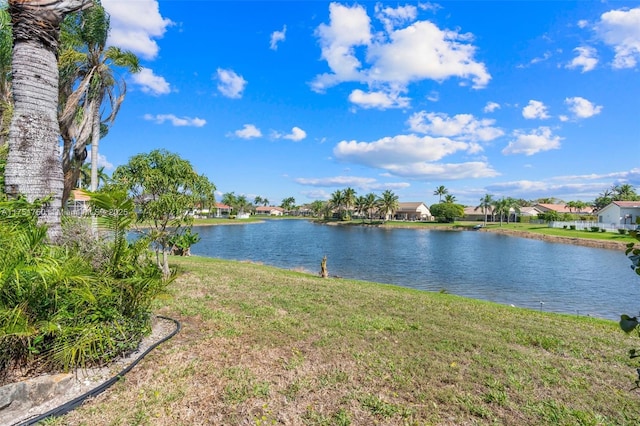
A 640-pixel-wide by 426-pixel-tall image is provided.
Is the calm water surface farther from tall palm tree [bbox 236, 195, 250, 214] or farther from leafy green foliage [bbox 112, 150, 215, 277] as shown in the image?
tall palm tree [bbox 236, 195, 250, 214]

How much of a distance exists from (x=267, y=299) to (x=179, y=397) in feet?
13.9

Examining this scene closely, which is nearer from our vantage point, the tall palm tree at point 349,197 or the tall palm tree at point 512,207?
the tall palm tree at point 512,207

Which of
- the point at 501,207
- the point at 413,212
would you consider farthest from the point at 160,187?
the point at 413,212

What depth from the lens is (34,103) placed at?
4648mm

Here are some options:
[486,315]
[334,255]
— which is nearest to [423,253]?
[334,255]

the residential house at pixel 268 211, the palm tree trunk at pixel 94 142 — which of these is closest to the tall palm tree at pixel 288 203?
the residential house at pixel 268 211

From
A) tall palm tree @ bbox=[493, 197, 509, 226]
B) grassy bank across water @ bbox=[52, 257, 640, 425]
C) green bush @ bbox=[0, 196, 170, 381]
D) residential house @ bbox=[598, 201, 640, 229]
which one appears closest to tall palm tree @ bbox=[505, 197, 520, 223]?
tall palm tree @ bbox=[493, 197, 509, 226]

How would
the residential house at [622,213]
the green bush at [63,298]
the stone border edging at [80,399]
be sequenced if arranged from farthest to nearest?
the residential house at [622,213], the green bush at [63,298], the stone border edging at [80,399]

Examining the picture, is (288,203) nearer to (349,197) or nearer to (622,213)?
(349,197)

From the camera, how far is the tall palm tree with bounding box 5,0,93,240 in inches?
178

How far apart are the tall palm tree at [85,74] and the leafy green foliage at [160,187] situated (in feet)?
17.0

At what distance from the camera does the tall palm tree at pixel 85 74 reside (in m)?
11.3

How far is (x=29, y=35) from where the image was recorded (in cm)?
454

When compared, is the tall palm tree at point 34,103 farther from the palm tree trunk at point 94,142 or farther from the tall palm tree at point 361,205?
the tall palm tree at point 361,205
